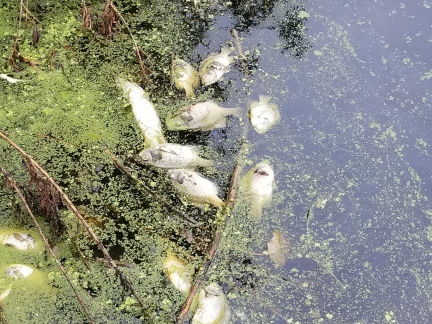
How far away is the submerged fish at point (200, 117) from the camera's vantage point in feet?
9.01

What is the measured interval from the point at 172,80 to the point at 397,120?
1.24 meters

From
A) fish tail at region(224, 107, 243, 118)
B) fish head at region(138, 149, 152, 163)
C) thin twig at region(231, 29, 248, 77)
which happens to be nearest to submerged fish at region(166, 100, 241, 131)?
fish tail at region(224, 107, 243, 118)

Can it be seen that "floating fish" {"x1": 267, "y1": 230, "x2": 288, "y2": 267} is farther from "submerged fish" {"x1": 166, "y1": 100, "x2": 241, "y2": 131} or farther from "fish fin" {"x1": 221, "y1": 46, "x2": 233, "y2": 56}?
"fish fin" {"x1": 221, "y1": 46, "x2": 233, "y2": 56}

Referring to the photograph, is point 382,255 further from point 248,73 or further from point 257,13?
point 257,13

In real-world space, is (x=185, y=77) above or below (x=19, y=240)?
above

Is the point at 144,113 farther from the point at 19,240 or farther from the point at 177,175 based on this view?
the point at 19,240

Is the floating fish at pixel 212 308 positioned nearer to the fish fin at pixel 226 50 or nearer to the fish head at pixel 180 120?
the fish head at pixel 180 120

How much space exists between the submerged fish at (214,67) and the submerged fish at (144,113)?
14.2 inches

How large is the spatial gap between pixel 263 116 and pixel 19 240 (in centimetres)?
133

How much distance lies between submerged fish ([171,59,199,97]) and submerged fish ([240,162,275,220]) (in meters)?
0.67

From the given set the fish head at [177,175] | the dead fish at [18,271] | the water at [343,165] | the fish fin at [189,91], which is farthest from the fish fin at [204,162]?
the dead fish at [18,271]

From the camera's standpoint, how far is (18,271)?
2.15 meters

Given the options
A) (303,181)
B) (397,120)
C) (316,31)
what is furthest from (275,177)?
(316,31)

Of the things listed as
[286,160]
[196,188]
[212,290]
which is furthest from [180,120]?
[212,290]
